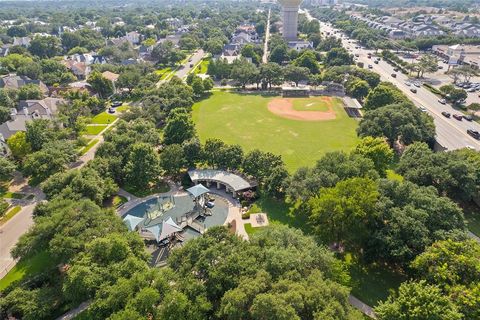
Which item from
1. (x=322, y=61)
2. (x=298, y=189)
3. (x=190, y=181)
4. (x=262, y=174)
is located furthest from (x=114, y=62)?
(x=298, y=189)

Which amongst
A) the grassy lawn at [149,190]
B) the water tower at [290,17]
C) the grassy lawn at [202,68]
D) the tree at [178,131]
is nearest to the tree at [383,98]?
the tree at [178,131]

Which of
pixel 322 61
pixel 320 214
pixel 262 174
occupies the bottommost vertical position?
pixel 322 61

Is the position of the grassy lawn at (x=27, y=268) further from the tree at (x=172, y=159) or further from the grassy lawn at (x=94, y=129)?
the grassy lawn at (x=94, y=129)

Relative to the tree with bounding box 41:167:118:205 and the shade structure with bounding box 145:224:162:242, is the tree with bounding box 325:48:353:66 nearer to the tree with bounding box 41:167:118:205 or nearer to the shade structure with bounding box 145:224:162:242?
the tree with bounding box 41:167:118:205

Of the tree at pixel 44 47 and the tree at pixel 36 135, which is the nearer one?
the tree at pixel 36 135

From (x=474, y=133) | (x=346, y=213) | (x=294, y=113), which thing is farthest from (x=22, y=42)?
(x=474, y=133)

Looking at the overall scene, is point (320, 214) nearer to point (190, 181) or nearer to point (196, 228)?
point (196, 228)

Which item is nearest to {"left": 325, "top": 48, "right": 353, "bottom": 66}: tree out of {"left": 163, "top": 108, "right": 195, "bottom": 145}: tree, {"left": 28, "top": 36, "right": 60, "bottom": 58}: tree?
{"left": 163, "top": 108, "right": 195, "bottom": 145}: tree
